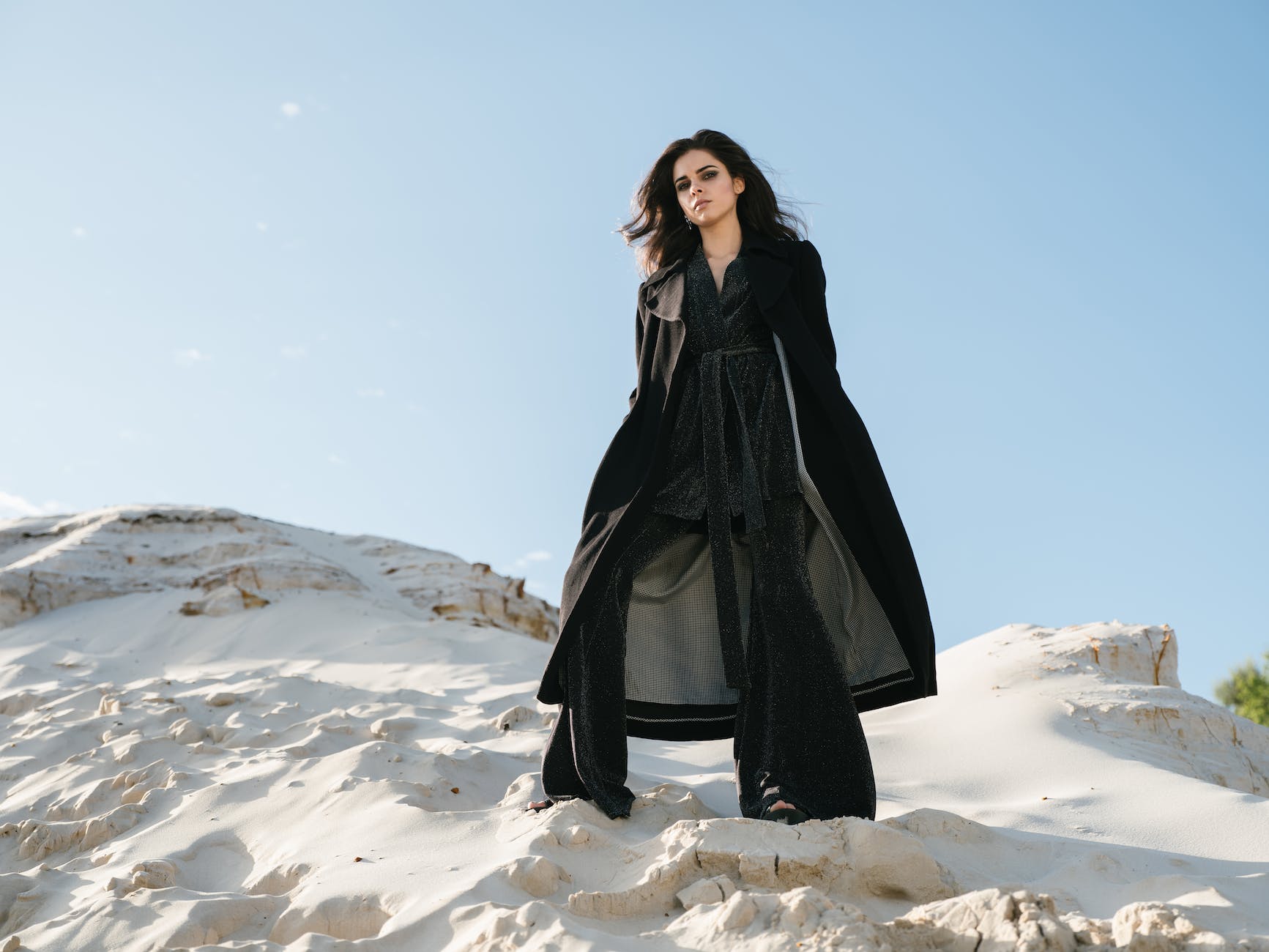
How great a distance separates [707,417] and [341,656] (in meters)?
4.22

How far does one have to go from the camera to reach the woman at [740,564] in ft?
9.00

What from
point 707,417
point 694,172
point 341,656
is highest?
point 694,172

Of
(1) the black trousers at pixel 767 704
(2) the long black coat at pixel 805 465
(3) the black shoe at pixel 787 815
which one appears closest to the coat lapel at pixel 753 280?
(2) the long black coat at pixel 805 465

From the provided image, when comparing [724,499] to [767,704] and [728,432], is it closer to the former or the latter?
[728,432]

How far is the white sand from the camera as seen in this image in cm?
199

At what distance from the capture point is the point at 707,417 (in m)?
2.96

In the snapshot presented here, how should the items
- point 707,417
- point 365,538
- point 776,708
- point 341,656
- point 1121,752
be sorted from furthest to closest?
point 365,538 < point 341,656 < point 1121,752 < point 707,417 < point 776,708

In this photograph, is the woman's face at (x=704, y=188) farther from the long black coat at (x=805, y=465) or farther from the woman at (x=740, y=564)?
the long black coat at (x=805, y=465)

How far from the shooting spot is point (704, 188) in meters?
3.16

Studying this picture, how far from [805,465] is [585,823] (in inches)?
42.4

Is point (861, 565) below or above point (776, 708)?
above

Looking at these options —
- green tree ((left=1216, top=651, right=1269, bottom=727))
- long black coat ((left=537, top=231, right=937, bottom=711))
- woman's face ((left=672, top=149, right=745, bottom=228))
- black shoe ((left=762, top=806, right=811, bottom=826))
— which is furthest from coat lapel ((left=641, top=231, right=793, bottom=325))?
green tree ((left=1216, top=651, right=1269, bottom=727))

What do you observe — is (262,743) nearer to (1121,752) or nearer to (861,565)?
(861,565)

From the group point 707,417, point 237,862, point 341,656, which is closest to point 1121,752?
point 707,417
